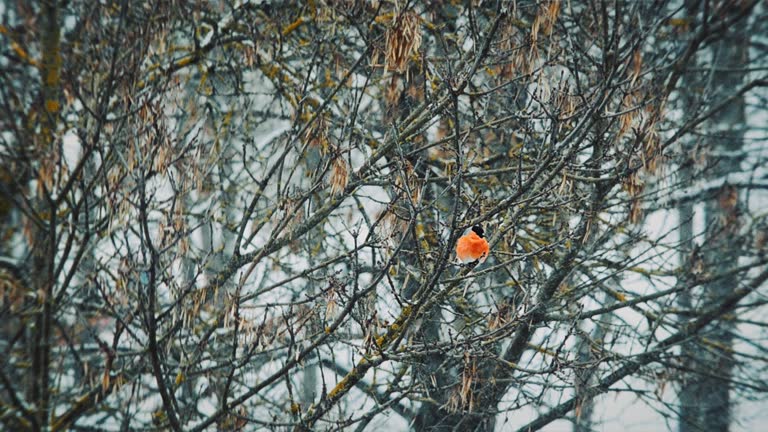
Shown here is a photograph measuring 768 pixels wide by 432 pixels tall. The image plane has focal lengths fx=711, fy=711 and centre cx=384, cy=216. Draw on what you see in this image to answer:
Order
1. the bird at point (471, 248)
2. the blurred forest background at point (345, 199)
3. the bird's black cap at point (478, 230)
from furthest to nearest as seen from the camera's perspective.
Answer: the blurred forest background at point (345, 199), the bird's black cap at point (478, 230), the bird at point (471, 248)

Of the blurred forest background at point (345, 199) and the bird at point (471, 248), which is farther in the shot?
the blurred forest background at point (345, 199)

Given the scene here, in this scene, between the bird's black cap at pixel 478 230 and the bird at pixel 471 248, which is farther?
the bird's black cap at pixel 478 230

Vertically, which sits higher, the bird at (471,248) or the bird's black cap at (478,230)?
the bird's black cap at (478,230)

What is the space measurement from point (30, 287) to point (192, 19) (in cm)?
190

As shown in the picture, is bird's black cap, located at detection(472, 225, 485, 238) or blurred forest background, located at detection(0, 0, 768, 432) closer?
bird's black cap, located at detection(472, 225, 485, 238)

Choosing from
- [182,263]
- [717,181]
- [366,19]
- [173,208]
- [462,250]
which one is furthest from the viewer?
[717,181]

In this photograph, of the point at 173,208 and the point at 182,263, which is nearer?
the point at 173,208

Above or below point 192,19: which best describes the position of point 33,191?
below

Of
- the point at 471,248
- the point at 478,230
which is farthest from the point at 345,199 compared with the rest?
the point at 471,248

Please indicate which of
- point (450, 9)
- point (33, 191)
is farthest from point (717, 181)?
point (33, 191)

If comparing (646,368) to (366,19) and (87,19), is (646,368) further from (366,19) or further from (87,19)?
(87,19)

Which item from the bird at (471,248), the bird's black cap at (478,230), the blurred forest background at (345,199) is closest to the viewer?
the bird at (471,248)

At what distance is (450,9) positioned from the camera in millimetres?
5836

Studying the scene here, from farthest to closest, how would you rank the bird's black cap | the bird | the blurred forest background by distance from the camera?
the blurred forest background
the bird's black cap
the bird
